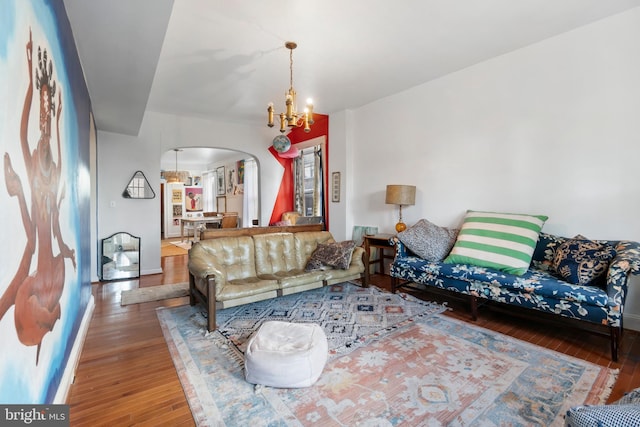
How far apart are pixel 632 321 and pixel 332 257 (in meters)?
2.92

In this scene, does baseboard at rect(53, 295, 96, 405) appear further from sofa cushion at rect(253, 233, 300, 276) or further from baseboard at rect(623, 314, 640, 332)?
baseboard at rect(623, 314, 640, 332)

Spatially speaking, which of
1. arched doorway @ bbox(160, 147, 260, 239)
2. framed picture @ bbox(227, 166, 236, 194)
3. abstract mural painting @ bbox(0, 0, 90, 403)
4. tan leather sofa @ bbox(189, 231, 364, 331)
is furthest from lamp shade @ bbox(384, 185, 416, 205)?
framed picture @ bbox(227, 166, 236, 194)

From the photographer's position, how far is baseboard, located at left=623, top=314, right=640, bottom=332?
8.96ft

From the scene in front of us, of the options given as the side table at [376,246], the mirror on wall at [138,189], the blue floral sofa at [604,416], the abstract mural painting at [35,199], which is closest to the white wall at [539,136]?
the side table at [376,246]

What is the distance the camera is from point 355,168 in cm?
533

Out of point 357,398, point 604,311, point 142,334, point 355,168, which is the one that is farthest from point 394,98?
point 142,334

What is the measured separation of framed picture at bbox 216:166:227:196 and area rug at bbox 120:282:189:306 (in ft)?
19.3

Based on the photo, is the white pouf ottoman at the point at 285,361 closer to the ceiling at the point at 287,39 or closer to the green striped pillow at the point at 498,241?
the green striped pillow at the point at 498,241

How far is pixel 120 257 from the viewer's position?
4.90 meters

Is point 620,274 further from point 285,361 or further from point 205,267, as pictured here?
point 205,267

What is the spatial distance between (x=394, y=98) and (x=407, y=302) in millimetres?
3036

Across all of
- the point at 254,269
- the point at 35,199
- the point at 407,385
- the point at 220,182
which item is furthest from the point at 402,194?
the point at 220,182

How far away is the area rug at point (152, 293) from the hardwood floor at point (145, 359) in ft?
0.42

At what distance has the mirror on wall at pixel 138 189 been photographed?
16.5 feet
